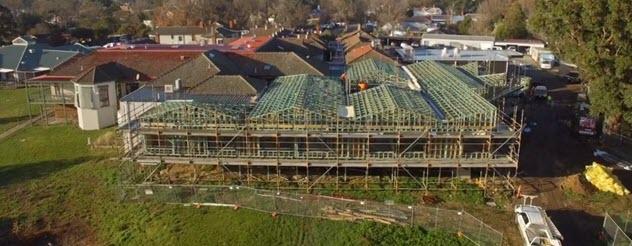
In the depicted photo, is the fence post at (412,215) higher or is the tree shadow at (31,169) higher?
the fence post at (412,215)

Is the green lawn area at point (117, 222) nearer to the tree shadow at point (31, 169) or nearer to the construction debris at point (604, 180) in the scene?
the tree shadow at point (31, 169)

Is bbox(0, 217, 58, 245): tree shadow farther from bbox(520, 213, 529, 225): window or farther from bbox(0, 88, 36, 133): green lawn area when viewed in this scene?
bbox(520, 213, 529, 225): window

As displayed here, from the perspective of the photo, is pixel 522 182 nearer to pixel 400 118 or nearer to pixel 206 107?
pixel 400 118

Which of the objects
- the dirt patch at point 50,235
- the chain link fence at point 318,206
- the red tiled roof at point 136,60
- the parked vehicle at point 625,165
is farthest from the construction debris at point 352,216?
the red tiled roof at point 136,60

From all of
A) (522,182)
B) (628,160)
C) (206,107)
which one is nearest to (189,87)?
(206,107)

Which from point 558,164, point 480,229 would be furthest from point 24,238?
point 558,164

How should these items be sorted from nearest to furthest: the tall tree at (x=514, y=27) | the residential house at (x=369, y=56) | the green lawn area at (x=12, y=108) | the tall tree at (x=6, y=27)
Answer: the green lawn area at (x=12, y=108)
the residential house at (x=369, y=56)
the tall tree at (x=6, y=27)
the tall tree at (x=514, y=27)

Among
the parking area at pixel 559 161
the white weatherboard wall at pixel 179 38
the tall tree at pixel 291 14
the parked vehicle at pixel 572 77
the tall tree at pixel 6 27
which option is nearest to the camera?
the parking area at pixel 559 161
